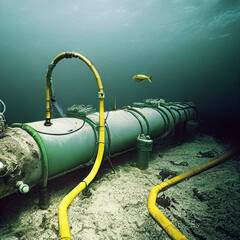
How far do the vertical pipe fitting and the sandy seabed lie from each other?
183 millimetres

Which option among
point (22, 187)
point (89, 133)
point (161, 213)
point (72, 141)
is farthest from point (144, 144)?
point (22, 187)

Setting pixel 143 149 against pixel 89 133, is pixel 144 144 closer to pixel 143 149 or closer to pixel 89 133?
pixel 143 149

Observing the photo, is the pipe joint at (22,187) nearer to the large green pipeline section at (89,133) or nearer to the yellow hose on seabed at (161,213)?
the large green pipeline section at (89,133)

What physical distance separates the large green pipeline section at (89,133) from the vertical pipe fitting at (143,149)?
27cm

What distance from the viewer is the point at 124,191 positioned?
2975mm

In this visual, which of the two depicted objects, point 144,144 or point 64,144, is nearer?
point 64,144

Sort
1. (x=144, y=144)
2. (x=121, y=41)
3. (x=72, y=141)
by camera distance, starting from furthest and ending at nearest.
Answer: (x=121, y=41) → (x=144, y=144) → (x=72, y=141)

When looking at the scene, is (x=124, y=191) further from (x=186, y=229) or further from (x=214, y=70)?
(x=214, y=70)

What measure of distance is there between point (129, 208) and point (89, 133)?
1.59 m

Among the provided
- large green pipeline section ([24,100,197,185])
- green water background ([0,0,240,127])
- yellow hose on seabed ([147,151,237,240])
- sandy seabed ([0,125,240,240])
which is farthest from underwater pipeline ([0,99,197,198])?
green water background ([0,0,240,127])

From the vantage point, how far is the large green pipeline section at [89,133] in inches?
96.5

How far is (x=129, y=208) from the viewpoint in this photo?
8.31 feet

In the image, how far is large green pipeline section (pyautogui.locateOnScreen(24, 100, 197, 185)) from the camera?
2.45m

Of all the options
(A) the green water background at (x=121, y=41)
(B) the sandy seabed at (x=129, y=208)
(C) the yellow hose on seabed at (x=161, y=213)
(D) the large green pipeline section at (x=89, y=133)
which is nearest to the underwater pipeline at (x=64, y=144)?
(D) the large green pipeline section at (x=89, y=133)
